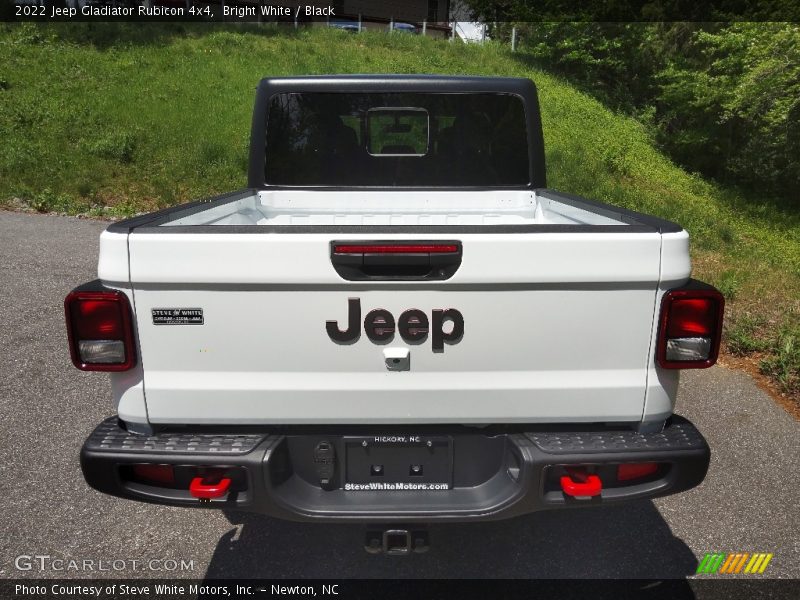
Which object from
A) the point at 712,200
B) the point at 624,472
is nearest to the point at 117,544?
the point at 624,472

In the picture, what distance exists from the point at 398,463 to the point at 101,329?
112 cm

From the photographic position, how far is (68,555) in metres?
2.95

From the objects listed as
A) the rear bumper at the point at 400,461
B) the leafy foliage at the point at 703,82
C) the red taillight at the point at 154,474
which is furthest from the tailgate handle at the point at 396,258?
the leafy foliage at the point at 703,82

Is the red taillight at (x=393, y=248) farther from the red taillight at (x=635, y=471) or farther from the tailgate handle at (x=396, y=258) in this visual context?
the red taillight at (x=635, y=471)

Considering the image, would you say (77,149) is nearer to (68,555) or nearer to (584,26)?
(68,555)

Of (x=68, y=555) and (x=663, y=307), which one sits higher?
(x=663, y=307)

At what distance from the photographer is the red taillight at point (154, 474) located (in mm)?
2178

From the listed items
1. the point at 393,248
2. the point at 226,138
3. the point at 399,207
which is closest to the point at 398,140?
the point at 399,207

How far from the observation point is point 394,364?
7.04ft

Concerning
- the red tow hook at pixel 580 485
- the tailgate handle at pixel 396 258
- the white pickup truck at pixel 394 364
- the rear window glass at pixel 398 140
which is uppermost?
the rear window glass at pixel 398 140

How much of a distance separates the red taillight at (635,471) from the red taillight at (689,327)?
36 cm

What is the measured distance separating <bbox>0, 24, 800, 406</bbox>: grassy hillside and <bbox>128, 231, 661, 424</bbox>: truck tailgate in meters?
3.77

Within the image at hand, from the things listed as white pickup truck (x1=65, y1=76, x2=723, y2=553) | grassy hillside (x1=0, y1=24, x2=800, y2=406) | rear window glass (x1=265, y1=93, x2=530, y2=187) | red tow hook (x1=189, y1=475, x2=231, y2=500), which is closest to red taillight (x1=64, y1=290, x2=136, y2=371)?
white pickup truck (x1=65, y1=76, x2=723, y2=553)

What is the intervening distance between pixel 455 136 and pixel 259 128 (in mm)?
1235
